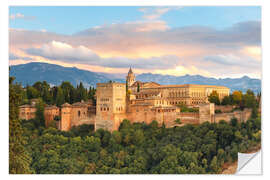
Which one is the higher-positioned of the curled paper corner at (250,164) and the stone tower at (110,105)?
the stone tower at (110,105)

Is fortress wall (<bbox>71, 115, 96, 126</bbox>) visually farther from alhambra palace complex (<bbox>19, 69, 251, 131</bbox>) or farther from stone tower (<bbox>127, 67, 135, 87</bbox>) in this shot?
stone tower (<bbox>127, 67, 135, 87</bbox>)

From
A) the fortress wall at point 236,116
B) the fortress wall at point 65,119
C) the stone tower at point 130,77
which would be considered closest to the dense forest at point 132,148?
the fortress wall at point 236,116

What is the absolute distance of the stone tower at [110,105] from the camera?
1390 centimetres

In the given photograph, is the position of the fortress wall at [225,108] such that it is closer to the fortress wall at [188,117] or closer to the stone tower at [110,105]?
the fortress wall at [188,117]

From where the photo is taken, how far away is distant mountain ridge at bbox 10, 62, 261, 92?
12.3m

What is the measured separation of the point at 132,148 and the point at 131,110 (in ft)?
7.04

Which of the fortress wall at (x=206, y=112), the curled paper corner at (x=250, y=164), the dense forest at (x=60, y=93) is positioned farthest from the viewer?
the dense forest at (x=60, y=93)

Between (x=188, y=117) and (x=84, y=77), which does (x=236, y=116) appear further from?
(x=84, y=77)

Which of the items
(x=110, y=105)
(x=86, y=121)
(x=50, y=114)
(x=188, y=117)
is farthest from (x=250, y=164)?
(x=50, y=114)

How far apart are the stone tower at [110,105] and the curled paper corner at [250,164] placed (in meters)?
5.18

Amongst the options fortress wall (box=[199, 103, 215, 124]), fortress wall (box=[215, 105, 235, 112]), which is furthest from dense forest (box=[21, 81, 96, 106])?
fortress wall (box=[215, 105, 235, 112])

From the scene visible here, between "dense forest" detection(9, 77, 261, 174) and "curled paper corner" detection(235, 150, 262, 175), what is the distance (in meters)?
0.46

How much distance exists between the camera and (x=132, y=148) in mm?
12508
